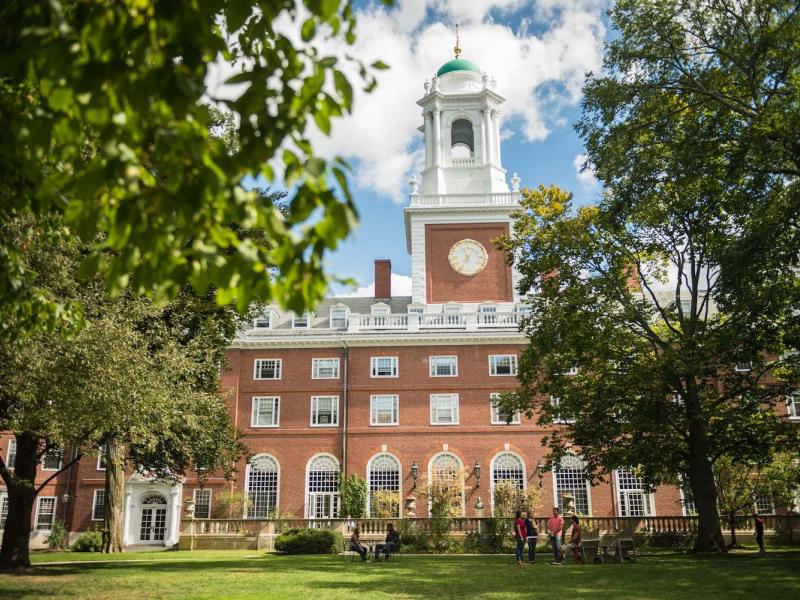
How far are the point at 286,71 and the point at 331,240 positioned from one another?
111 centimetres

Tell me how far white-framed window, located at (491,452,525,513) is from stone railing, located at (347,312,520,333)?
7.59 meters

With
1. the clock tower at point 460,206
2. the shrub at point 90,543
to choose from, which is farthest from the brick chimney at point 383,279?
the shrub at point 90,543

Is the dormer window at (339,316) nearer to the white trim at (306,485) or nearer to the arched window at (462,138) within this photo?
the white trim at (306,485)

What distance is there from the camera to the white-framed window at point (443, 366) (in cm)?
4344

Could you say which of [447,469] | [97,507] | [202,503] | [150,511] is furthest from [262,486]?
[447,469]

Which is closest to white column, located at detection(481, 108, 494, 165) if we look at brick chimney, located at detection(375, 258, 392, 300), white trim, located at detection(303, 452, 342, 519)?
brick chimney, located at detection(375, 258, 392, 300)

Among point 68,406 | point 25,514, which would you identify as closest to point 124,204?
point 68,406

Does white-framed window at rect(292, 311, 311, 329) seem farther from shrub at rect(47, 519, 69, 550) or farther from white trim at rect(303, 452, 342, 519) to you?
shrub at rect(47, 519, 69, 550)

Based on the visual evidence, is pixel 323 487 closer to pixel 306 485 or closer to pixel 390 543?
pixel 306 485

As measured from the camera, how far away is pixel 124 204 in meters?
3.80

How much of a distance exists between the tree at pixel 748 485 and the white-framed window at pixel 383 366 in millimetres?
18674

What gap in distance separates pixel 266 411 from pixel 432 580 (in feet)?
97.0

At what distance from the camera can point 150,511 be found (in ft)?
142

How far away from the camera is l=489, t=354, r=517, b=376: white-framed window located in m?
43.1
